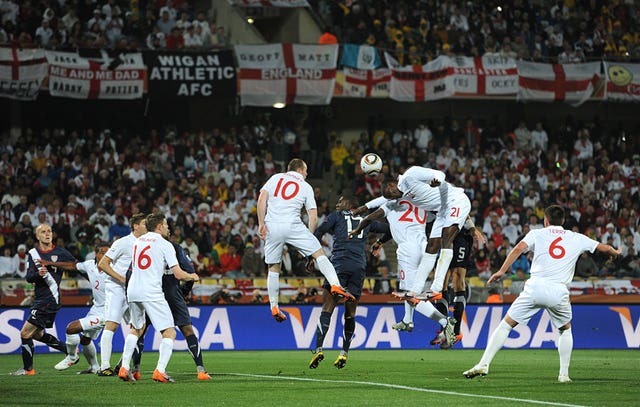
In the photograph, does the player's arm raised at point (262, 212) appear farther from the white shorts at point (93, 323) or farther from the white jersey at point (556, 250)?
the white jersey at point (556, 250)

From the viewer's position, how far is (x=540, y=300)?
13383 millimetres

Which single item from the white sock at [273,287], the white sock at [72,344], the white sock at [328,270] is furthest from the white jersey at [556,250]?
the white sock at [72,344]

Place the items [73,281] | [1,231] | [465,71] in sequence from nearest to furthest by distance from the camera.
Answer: [73,281] < [1,231] < [465,71]

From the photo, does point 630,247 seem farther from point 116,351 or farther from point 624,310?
point 116,351

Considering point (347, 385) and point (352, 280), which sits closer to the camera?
point (347, 385)

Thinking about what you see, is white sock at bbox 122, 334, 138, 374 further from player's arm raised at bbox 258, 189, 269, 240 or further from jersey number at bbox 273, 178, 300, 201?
jersey number at bbox 273, 178, 300, 201

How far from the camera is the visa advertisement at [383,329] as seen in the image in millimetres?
23422

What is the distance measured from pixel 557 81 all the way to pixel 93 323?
22.4 meters

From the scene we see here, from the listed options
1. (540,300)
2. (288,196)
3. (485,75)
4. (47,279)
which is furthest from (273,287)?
(485,75)

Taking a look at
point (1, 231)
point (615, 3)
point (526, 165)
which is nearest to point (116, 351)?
point (1, 231)

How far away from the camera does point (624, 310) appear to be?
78.0ft

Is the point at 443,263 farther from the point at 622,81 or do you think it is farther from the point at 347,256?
the point at 622,81

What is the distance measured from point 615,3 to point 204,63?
16.1m

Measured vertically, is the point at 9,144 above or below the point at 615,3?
below
